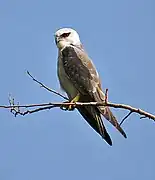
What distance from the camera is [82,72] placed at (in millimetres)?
6793

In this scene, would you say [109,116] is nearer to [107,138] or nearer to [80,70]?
[107,138]

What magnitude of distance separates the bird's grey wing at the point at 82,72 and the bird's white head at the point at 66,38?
191 mm

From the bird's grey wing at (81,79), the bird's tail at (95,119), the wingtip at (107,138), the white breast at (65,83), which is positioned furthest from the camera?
the white breast at (65,83)

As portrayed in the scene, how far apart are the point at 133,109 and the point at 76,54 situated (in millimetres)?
3016

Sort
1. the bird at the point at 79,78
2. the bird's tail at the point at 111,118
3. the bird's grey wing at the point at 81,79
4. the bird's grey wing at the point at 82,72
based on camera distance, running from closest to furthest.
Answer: the bird's tail at the point at 111,118 < the bird's grey wing at the point at 81,79 < the bird at the point at 79,78 < the bird's grey wing at the point at 82,72

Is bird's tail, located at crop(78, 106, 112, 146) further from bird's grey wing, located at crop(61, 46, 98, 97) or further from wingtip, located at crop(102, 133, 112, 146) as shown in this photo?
bird's grey wing, located at crop(61, 46, 98, 97)

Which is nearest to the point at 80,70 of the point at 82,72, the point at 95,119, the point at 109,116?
the point at 82,72

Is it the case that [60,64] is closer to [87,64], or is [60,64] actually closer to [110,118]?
[87,64]

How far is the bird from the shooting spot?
20.7 ft

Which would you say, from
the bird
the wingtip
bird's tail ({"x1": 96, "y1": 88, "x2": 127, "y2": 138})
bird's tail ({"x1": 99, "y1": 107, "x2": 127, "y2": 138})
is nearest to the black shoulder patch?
the bird

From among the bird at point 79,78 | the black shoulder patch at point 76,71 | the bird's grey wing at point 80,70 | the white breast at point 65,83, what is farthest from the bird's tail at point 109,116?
the white breast at point 65,83

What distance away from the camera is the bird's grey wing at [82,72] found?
257 inches

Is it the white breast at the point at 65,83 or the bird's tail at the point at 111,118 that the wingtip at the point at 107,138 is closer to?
the bird's tail at the point at 111,118

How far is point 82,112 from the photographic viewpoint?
6434 mm
